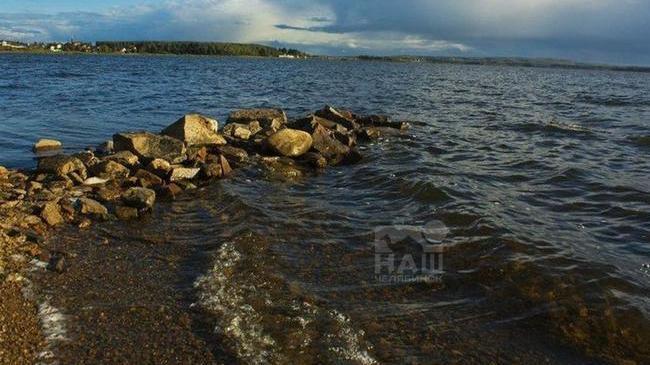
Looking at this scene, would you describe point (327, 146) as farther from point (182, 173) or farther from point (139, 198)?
point (139, 198)

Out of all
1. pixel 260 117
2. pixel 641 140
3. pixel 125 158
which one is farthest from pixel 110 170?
pixel 641 140

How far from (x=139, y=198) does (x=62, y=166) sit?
3390 millimetres

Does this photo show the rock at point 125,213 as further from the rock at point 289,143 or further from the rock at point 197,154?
the rock at point 289,143

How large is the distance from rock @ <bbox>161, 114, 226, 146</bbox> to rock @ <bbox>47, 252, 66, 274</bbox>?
26.7 feet

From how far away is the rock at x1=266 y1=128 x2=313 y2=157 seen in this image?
16297 mm

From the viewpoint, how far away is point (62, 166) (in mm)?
12805

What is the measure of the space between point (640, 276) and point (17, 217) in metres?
10.5

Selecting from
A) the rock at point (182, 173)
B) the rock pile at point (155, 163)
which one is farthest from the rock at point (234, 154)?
the rock at point (182, 173)

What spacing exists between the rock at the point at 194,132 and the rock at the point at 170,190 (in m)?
4.08

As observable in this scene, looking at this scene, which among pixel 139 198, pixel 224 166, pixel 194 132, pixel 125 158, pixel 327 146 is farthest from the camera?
pixel 327 146

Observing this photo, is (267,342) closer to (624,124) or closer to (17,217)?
(17,217)

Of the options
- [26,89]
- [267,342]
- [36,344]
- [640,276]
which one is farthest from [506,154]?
[26,89]

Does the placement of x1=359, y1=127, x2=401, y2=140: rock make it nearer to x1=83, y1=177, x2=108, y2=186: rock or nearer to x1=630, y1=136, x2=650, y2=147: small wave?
x1=630, y1=136, x2=650, y2=147: small wave

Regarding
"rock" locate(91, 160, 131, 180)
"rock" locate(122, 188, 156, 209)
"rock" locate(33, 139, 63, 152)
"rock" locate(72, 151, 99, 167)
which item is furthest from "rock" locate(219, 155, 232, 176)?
"rock" locate(33, 139, 63, 152)
